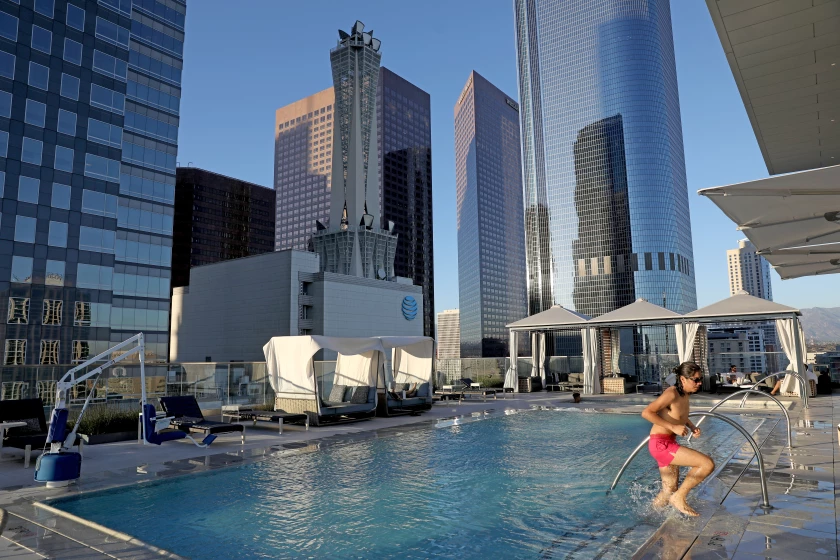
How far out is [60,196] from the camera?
1665 inches

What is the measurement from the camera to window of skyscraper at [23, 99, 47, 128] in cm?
4009

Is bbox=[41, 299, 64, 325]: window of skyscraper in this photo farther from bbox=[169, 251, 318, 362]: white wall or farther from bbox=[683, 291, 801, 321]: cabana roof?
bbox=[683, 291, 801, 321]: cabana roof

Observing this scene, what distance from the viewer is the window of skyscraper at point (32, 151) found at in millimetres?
40156

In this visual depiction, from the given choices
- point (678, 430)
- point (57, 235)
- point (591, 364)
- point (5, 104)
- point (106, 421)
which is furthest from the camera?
point (57, 235)

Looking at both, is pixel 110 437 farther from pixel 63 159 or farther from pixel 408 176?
pixel 408 176

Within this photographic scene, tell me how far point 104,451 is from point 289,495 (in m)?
5.17

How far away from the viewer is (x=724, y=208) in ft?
21.2

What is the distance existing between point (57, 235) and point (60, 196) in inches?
122

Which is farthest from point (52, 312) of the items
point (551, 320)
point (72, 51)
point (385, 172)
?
point (385, 172)

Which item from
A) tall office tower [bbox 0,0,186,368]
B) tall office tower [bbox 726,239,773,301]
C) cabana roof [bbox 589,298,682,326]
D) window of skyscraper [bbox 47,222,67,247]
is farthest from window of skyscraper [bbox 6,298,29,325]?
tall office tower [bbox 726,239,773,301]

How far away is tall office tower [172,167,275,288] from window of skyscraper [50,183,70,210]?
67.7 m

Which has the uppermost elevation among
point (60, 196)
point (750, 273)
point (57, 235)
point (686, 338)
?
point (750, 273)

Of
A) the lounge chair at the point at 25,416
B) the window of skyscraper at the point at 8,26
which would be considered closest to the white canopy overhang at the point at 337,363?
the lounge chair at the point at 25,416

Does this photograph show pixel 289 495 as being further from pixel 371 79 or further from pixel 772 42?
pixel 371 79
